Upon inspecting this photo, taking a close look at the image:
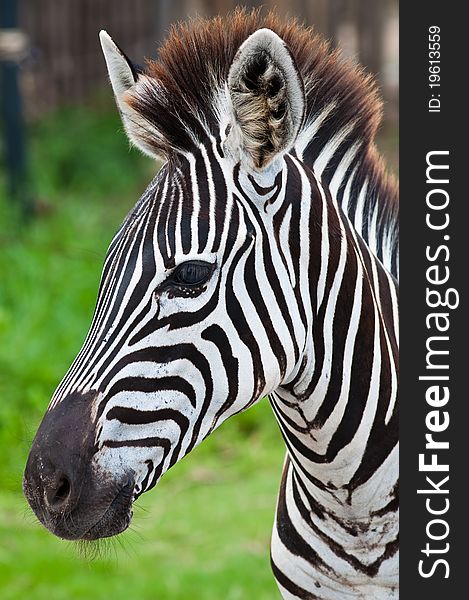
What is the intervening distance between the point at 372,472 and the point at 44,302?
19.5 ft

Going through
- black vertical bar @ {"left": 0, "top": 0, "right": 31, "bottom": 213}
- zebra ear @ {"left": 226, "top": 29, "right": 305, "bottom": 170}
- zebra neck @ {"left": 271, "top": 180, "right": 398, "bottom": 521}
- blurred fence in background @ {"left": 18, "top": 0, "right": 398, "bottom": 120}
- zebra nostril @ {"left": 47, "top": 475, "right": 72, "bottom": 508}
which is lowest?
zebra nostril @ {"left": 47, "top": 475, "right": 72, "bottom": 508}

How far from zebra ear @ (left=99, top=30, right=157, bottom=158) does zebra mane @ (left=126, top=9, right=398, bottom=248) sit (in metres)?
0.02

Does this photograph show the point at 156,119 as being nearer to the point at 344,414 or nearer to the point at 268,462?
the point at 344,414

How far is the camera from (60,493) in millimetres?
2322

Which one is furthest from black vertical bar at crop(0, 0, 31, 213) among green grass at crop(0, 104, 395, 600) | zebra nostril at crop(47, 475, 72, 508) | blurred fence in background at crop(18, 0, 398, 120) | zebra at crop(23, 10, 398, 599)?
zebra nostril at crop(47, 475, 72, 508)

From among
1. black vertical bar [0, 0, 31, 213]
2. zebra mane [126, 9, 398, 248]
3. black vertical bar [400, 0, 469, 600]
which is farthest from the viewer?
black vertical bar [0, 0, 31, 213]

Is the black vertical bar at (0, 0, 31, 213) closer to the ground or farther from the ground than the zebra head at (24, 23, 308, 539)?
farther from the ground

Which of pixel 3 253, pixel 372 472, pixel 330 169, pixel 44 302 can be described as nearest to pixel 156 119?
pixel 330 169

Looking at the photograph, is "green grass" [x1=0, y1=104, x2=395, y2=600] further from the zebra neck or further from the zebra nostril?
the zebra neck

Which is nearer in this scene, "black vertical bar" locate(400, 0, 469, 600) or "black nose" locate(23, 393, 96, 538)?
"black nose" locate(23, 393, 96, 538)

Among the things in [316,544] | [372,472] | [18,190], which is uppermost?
[18,190]

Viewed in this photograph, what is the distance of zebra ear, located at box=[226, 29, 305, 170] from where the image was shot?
91.0 inches

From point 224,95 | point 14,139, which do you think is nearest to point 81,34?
point 14,139

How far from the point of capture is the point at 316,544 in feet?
9.23
